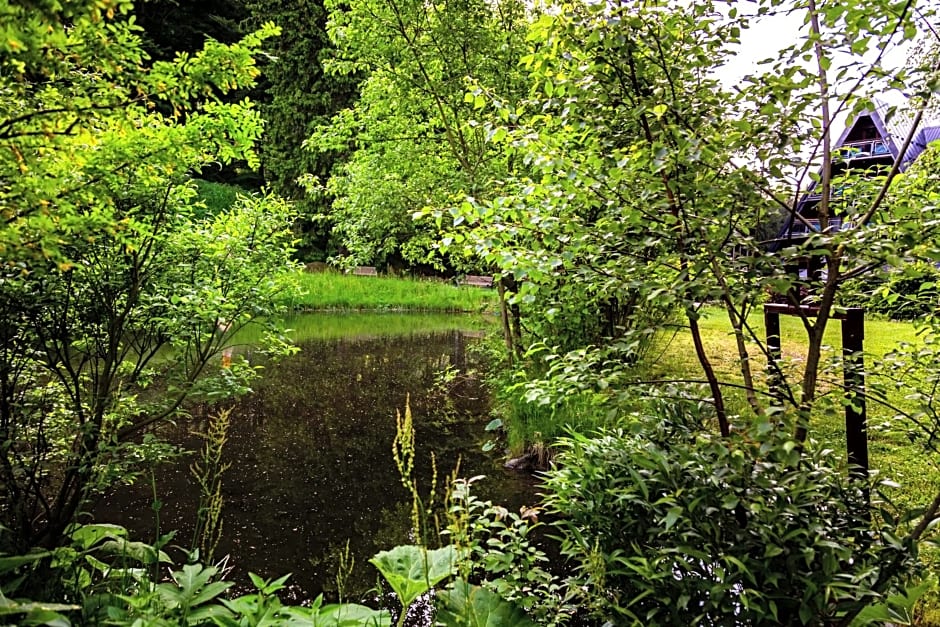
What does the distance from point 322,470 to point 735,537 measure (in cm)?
319

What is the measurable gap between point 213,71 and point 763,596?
2.14 m

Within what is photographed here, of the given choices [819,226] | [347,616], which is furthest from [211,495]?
[819,226]

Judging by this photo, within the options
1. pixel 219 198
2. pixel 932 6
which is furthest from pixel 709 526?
pixel 219 198

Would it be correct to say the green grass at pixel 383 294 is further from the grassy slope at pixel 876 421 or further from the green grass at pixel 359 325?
the grassy slope at pixel 876 421

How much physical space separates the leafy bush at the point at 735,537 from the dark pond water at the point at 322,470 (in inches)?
58.2

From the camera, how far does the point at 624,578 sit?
5.96ft

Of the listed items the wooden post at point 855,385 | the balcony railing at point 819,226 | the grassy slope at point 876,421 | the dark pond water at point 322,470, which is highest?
the balcony railing at point 819,226

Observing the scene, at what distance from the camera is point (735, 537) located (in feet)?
5.18

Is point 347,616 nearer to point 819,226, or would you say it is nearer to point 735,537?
point 735,537

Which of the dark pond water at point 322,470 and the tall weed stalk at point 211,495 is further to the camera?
the dark pond water at point 322,470

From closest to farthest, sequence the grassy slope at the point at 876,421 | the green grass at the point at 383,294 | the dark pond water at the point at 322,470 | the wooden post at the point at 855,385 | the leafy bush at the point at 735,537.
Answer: the leafy bush at the point at 735,537
the wooden post at the point at 855,385
the grassy slope at the point at 876,421
the dark pond water at the point at 322,470
the green grass at the point at 383,294

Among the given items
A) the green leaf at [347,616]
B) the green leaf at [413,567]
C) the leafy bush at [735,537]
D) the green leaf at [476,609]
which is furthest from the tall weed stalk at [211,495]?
the leafy bush at [735,537]

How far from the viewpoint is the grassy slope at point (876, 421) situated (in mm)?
1952

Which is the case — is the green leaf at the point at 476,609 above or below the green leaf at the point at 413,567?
below
